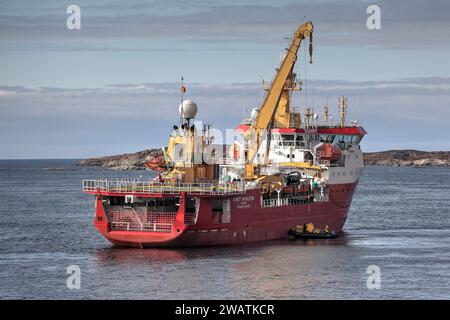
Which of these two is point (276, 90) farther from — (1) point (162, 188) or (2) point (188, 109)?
(1) point (162, 188)

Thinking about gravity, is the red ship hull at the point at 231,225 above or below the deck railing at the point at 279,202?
below

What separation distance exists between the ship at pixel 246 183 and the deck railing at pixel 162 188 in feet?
0.29

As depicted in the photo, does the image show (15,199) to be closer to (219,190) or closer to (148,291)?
(219,190)

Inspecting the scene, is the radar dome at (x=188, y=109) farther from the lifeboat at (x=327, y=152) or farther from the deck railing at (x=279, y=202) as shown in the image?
the lifeboat at (x=327, y=152)

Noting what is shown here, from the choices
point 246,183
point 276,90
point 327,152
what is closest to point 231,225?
point 246,183

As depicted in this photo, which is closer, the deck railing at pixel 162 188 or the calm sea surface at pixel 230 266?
the calm sea surface at pixel 230 266

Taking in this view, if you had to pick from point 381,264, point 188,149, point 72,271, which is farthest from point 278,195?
point 72,271

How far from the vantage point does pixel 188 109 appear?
235 ft

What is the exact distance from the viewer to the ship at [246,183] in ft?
212

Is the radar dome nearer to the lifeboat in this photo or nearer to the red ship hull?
the red ship hull

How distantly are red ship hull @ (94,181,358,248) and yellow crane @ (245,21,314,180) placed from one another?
19.6 feet

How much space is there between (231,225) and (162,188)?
6018mm

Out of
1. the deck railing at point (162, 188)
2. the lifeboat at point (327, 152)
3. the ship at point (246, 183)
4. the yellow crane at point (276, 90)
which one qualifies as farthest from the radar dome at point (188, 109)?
the lifeboat at point (327, 152)
